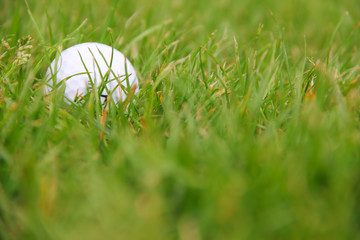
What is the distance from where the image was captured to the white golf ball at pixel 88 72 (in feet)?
5.70

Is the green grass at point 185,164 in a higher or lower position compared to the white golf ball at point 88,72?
lower

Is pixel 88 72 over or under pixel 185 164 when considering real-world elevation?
over

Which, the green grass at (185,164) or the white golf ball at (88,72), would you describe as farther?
the white golf ball at (88,72)

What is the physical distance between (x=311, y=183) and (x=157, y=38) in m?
1.56

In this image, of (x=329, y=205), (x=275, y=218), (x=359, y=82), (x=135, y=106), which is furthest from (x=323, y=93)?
(x=135, y=106)

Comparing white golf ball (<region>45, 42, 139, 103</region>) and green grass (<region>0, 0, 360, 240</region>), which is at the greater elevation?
white golf ball (<region>45, 42, 139, 103</region>)

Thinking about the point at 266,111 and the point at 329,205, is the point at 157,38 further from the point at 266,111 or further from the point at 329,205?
the point at 329,205

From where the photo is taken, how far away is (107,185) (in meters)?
1.07

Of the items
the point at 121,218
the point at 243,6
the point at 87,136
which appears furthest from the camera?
the point at 243,6

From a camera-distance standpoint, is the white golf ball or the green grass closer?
the green grass

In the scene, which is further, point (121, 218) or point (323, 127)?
point (323, 127)

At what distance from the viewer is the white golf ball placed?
174 centimetres

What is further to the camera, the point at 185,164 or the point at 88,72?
the point at 88,72

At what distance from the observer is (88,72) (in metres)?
1.71
